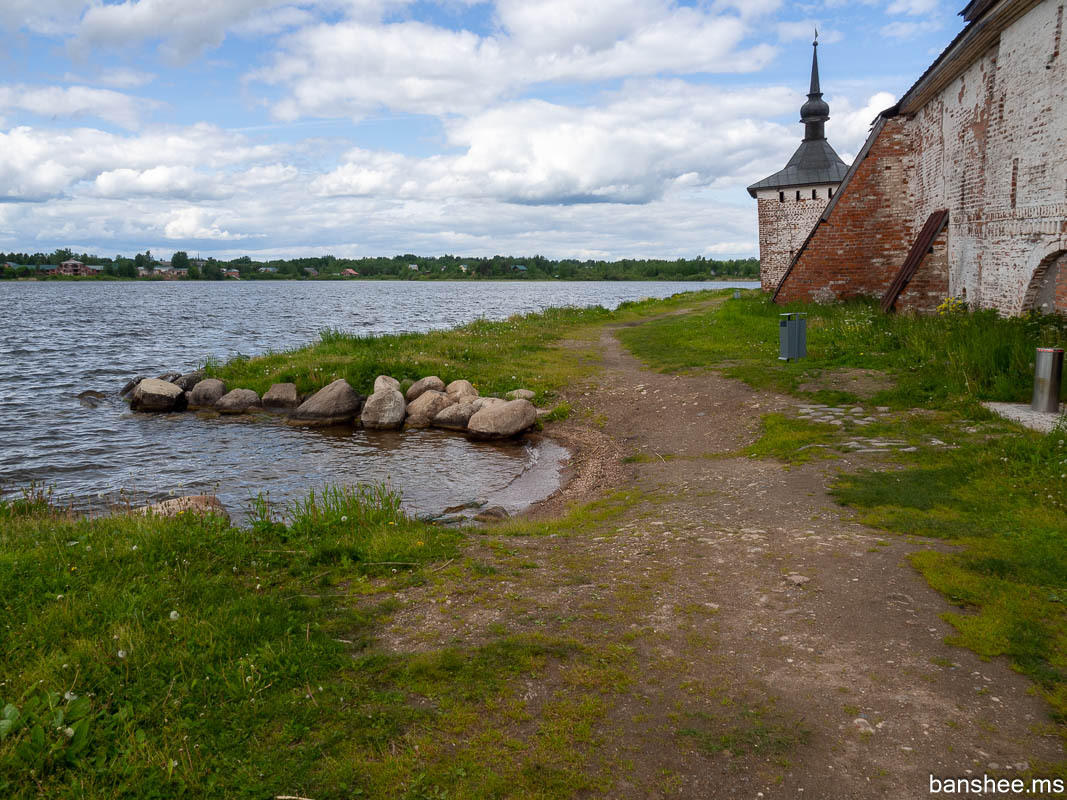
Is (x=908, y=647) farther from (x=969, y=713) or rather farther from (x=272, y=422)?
(x=272, y=422)

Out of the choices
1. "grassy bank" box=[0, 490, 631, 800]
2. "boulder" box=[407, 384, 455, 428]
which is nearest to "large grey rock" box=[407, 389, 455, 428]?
"boulder" box=[407, 384, 455, 428]

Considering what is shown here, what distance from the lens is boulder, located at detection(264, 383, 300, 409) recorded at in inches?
674

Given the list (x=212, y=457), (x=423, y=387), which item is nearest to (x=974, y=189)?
(x=423, y=387)

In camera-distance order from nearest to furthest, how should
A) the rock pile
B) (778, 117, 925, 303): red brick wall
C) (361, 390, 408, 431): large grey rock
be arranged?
1. the rock pile
2. (361, 390, 408, 431): large grey rock
3. (778, 117, 925, 303): red brick wall

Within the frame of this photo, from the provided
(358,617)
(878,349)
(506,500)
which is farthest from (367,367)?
(358,617)

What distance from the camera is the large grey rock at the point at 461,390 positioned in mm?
15891

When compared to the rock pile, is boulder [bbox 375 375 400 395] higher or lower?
higher

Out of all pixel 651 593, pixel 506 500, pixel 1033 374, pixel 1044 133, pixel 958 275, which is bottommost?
pixel 506 500

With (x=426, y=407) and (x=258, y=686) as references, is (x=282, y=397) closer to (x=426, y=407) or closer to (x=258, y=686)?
(x=426, y=407)

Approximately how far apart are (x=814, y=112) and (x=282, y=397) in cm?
3498

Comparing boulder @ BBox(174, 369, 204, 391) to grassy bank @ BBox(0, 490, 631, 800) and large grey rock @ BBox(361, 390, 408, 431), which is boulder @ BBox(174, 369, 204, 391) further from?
grassy bank @ BBox(0, 490, 631, 800)

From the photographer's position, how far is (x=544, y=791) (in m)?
3.17

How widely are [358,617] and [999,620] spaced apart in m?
4.29

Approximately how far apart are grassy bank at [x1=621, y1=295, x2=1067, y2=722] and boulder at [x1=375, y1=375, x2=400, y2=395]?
681cm
